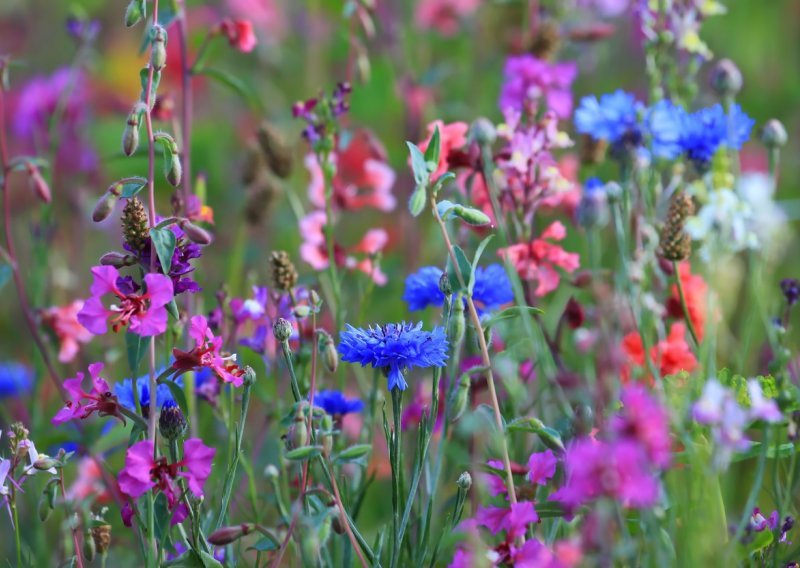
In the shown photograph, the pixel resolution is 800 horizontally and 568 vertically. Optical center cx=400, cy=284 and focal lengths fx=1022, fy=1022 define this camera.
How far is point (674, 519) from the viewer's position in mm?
742

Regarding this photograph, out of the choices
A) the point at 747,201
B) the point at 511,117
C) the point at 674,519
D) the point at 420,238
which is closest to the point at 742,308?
the point at 420,238

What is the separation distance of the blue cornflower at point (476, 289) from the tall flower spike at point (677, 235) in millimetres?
147

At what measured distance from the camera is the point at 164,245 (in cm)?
68

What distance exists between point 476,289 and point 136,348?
0.32 meters

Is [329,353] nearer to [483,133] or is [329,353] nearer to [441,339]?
[441,339]

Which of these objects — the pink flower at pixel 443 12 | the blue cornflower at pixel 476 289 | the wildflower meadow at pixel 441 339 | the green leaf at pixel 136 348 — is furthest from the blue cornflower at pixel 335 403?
the pink flower at pixel 443 12

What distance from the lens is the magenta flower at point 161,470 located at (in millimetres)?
682

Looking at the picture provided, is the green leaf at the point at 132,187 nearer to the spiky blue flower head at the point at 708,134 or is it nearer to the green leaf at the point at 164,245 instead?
the green leaf at the point at 164,245

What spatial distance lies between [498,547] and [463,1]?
4.35 feet

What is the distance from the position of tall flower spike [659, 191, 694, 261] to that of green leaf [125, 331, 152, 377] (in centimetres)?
44

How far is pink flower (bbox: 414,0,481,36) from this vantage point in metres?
1.84

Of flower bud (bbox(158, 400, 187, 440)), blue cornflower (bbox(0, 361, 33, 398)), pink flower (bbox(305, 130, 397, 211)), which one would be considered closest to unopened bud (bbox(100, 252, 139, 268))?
flower bud (bbox(158, 400, 187, 440))

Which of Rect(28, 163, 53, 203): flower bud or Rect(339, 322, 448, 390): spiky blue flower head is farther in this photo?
Rect(28, 163, 53, 203): flower bud

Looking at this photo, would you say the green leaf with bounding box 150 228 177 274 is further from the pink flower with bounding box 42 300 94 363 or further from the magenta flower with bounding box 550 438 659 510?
the pink flower with bounding box 42 300 94 363
